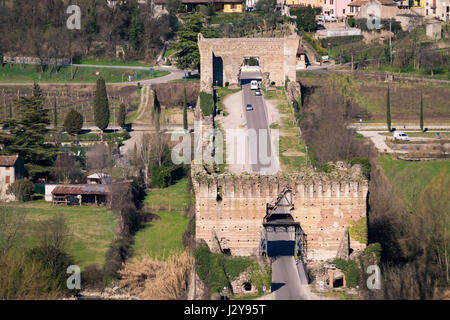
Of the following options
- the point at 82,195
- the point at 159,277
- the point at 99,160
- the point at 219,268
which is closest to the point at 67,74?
the point at 99,160

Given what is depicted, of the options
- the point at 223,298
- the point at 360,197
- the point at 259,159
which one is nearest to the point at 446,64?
the point at 259,159

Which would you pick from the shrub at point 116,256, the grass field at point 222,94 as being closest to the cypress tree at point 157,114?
the grass field at point 222,94

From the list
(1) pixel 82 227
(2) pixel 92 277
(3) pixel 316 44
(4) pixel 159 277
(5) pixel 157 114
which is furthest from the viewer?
(3) pixel 316 44

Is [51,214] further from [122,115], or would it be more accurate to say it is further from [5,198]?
[122,115]

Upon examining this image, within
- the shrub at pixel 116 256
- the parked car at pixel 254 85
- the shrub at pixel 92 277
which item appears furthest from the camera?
the parked car at pixel 254 85

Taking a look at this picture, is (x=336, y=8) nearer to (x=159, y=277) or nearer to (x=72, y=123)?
(x=72, y=123)

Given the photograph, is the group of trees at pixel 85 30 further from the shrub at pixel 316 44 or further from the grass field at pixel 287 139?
the grass field at pixel 287 139
